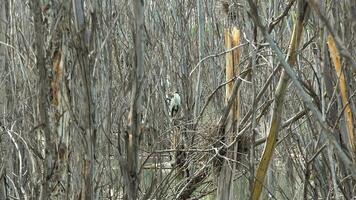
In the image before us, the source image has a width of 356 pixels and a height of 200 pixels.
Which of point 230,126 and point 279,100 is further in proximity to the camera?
point 230,126

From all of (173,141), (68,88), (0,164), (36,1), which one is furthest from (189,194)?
(36,1)

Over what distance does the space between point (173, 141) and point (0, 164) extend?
6.22ft

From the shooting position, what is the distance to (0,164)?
2.58 metres

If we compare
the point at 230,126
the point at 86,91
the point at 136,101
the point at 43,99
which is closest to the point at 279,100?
Result: the point at 136,101

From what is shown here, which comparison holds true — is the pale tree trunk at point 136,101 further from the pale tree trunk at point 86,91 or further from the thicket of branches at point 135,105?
the pale tree trunk at point 86,91

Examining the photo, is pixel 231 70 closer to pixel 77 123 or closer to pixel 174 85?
pixel 77 123

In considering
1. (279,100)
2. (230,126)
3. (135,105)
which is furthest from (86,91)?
(230,126)

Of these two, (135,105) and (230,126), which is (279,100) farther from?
(230,126)

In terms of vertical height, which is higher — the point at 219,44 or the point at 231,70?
the point at 219,44

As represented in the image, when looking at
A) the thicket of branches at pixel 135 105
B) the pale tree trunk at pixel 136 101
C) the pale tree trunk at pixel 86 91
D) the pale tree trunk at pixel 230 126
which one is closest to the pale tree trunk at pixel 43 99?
the thicket of branches at pixel 135 105

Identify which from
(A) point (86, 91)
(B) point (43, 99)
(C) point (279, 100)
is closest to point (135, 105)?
(A) point (86, 91)

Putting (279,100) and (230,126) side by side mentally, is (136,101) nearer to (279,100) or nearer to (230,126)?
(279,100)

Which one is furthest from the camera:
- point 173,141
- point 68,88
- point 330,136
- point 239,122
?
point 173,141

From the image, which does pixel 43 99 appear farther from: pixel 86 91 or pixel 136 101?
pixel 136 101
